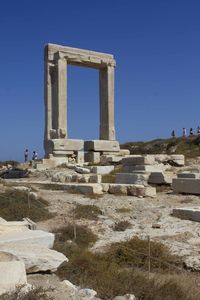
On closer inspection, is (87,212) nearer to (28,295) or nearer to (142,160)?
(28,295)

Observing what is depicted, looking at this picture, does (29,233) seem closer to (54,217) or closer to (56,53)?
(54,217)

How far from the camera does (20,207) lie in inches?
436

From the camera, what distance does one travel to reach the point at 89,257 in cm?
666

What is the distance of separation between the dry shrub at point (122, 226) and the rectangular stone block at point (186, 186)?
4.68 metres

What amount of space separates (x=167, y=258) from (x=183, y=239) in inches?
58.8

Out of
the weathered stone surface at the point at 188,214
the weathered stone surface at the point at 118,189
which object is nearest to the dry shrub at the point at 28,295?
the weathered stone surface at the point at 188,214

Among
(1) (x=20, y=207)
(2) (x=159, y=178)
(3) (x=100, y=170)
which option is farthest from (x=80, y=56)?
(1) (x=20, y=207)

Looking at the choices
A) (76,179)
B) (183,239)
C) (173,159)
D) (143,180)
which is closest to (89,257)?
(183,239)

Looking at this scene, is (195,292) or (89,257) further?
(89,257)

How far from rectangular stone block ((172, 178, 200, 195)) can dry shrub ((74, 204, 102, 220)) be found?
4006mm

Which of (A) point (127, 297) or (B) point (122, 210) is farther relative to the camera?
(B) point (122, 210)

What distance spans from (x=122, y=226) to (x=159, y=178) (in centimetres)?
662

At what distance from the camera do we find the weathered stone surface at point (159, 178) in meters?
16.4

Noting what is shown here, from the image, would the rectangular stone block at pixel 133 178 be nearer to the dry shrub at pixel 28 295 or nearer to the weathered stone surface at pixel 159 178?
the weathered stone surface at pixel 159 178
